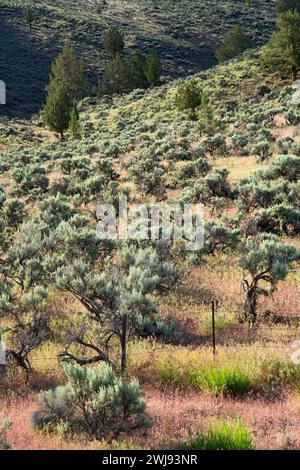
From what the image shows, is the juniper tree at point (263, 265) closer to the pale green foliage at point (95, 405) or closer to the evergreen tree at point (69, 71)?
the pale green foliage at point (95, 405)

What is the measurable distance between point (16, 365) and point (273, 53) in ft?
177

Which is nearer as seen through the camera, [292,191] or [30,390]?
[30,390]

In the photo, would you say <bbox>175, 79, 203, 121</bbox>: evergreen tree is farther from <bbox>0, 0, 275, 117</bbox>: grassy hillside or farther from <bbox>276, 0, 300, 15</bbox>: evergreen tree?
<bbox>276, 0, 300, 15</bbox>: evergreen tree

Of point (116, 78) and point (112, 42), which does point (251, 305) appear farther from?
point (112, 42)

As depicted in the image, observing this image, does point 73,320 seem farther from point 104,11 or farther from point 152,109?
point 104,11

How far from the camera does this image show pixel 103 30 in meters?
106

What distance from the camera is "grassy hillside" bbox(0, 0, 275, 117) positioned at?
85.1 metres

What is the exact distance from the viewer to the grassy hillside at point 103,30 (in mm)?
85062

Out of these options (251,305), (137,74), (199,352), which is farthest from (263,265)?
(137,74)

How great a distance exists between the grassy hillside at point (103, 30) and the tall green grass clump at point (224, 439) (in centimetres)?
7022

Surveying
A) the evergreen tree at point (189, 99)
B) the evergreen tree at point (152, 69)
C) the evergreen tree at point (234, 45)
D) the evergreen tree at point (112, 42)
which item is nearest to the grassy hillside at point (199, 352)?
the evergreen tree at point (189, 99)

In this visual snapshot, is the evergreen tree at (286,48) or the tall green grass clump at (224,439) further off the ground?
the evergreen tree at (286,48)

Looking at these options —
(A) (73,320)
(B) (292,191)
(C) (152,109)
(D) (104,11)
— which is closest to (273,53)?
(C) (152,109)

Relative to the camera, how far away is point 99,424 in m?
6.22
